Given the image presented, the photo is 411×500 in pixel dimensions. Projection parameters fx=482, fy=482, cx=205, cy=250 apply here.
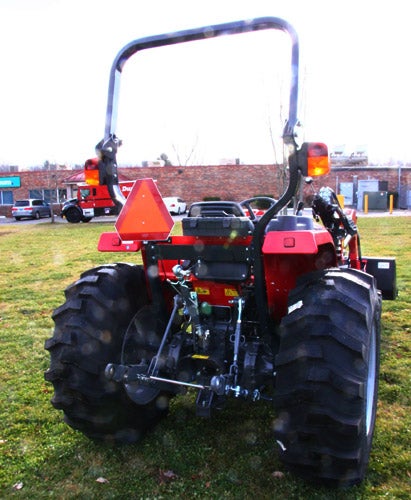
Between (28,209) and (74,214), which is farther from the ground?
(28,209)

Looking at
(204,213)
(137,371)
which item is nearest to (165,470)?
(137,371)

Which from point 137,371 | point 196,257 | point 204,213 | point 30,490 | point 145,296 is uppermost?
point 204,213

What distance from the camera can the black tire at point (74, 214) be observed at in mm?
27312

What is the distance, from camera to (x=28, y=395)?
4273 millimetres

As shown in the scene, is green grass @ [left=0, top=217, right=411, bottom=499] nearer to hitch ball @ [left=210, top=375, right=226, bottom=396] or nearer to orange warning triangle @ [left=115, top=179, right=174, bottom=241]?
hitch ball @ [left=210, top=375, right=226, bottom=396]

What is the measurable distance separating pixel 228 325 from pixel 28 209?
1293 inches

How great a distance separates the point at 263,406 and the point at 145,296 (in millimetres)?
1293

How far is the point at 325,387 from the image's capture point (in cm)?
248

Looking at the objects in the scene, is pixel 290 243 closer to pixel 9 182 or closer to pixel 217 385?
pixel 217 385

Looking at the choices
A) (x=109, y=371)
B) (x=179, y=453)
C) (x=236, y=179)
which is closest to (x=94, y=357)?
(x=109, y=371)

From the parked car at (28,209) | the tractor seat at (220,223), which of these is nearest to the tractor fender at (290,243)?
the tractor seat at (220,223)

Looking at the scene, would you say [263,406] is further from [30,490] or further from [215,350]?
[30,490]

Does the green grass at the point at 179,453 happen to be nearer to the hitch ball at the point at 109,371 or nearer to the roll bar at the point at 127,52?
the hitch ball at the point at 109,371

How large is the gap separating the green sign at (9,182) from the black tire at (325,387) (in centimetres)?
3998
